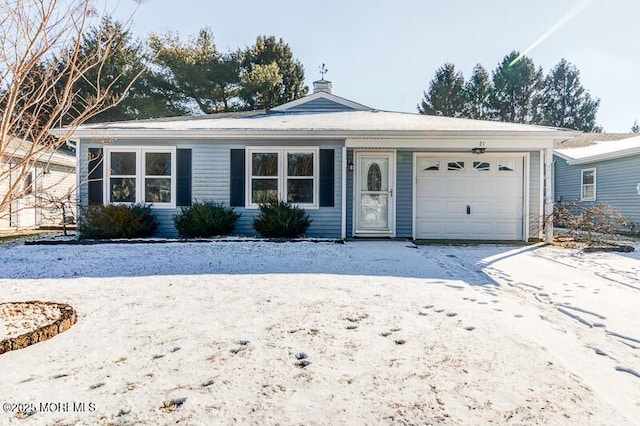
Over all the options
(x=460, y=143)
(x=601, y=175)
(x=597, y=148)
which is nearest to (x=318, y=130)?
(x=460, y=143)

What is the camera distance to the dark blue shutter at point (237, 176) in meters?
9.03

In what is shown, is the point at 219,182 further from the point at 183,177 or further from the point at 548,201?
the point at 548,201

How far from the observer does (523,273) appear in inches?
217

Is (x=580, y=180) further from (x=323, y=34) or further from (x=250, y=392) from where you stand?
(x=250, y=392)

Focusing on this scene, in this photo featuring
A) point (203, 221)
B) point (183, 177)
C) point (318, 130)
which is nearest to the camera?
point (203, 221)

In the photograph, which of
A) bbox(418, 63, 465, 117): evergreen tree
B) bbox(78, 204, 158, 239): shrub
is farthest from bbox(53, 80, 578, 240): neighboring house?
bbox(418, 63, 465, 117): evergreen tree

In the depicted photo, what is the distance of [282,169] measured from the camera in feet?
29.9

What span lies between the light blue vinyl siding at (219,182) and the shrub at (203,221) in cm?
37

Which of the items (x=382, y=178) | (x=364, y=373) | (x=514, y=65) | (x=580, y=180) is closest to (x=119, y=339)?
(x=364, y=373)

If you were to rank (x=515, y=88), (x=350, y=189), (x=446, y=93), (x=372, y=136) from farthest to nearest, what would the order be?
Answer: (x=446, y=93), (x=515, y=88), (x=350, y=189), (x=372, y=136)

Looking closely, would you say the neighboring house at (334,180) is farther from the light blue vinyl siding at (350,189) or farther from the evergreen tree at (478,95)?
the evergreen tree at (478,95)

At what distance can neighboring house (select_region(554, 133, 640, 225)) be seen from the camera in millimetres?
11812

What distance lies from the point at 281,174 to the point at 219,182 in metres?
1.56

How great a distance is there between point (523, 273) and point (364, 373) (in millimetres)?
4223
